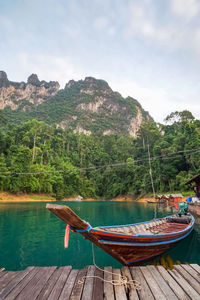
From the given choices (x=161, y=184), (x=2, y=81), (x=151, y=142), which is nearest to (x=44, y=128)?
(x=151, y=142)

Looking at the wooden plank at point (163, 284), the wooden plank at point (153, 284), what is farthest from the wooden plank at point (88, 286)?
the wooden plank at point (163, 284)

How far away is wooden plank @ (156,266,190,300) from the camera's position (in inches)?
96.7

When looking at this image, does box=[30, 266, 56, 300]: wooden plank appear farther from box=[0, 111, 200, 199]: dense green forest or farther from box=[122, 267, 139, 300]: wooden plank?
box=[0, 111, 200, 199]: dense green forest

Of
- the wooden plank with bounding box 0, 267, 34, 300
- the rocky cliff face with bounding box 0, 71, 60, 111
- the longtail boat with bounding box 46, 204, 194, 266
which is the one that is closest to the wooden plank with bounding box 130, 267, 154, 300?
the longtail boat with bounding box 46, 204, 194, 266

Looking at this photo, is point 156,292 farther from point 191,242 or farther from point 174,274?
point 191,242

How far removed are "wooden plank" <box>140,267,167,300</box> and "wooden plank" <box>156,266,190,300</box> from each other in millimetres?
227

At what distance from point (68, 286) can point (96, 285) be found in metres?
0.47

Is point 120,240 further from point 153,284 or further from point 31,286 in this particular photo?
point 31,286

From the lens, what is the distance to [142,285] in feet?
9.00

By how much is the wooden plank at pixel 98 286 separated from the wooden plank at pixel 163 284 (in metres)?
0.96

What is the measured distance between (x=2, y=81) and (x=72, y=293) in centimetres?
11476

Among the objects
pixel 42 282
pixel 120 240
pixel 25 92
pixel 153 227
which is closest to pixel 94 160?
pixel 153 227

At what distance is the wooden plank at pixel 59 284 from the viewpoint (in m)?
2.52

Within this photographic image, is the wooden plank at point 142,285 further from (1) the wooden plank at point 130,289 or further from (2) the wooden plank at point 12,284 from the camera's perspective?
(2) the wooden plank at point 12,284
